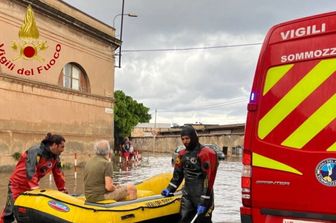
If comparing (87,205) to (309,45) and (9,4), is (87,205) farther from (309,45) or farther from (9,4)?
(9,4)

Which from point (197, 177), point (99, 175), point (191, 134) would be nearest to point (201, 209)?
point (197, 177)

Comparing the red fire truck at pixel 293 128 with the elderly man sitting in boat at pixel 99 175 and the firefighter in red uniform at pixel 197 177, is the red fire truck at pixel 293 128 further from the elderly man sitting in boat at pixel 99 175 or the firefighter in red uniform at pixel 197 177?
the elderly man sitting in boat at pixel 99 175

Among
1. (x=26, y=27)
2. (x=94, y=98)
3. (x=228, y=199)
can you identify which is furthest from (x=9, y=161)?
(x=228, y=199)

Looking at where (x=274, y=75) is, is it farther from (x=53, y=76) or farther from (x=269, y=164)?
(x=53, y=76)

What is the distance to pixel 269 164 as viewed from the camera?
14.8ft

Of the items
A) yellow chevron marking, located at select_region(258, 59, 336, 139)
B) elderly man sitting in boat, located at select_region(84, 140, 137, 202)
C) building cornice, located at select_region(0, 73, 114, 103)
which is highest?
building cornice, located at select_region(0, 73, 114, 103)

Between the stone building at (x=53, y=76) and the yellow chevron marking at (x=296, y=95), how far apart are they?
20388 mm

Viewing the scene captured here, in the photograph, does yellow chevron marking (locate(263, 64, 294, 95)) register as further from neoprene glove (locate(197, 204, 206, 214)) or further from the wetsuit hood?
neoprene glove (locate(197, 204, 206, 214))

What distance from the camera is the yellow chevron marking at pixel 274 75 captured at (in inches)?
178

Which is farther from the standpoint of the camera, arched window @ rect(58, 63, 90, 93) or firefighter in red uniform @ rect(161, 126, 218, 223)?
arched window @ rect(58, 63, 90, 93)

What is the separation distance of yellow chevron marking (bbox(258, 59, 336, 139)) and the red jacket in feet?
12.5

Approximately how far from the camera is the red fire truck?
13.8ft

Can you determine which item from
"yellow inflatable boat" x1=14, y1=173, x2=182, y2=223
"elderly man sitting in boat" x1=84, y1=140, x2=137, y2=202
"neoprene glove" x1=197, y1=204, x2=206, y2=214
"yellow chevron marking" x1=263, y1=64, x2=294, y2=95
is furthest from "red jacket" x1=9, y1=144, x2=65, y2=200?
"yellow chevron marking" x1=263, y1=64, x2=294, y2=95

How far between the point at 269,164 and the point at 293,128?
0.41 m
